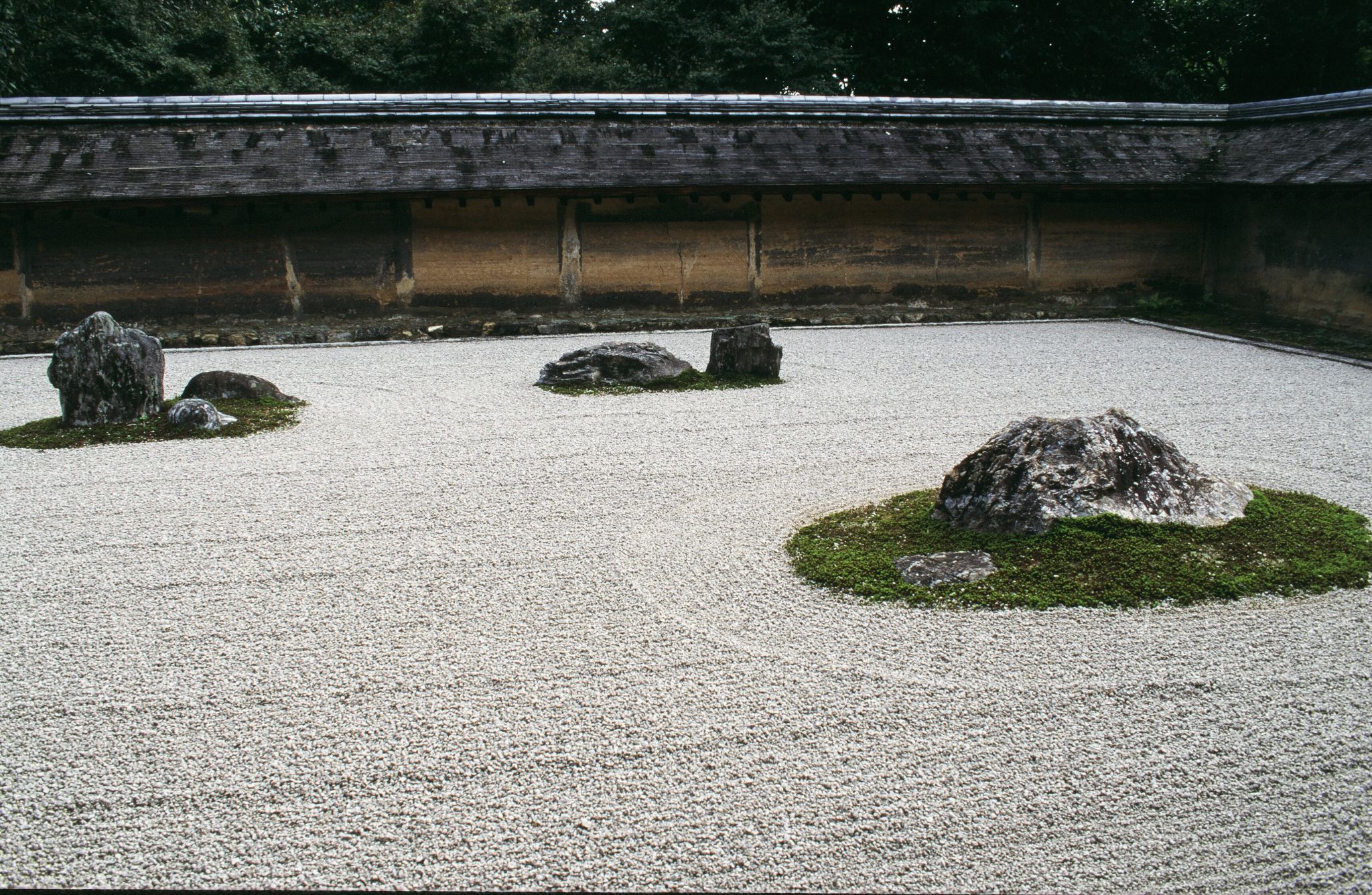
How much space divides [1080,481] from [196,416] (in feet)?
18.4

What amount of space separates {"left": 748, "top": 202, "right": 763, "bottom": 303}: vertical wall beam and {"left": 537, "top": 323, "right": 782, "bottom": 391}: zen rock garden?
4533 millimetres

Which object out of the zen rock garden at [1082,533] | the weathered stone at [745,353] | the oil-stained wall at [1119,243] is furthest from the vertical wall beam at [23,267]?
the oil-stained wall at [1119,243]

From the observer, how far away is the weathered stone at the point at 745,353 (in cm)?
843

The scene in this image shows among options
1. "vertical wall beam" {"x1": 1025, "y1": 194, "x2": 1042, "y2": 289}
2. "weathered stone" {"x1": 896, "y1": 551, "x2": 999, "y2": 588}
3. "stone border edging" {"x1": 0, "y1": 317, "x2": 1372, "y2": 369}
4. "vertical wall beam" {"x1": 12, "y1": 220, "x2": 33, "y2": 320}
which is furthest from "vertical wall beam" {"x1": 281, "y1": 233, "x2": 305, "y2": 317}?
"weathered stone" {"x1": 896, "y1": 551, "x2": 999, "y2": 588}

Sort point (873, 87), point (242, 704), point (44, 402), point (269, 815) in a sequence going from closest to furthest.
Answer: point (269, 815) → point (242, 704) → point (44, 402) → point (873, 87)

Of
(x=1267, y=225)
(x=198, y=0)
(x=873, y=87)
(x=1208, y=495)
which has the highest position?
(x=198, y=0)

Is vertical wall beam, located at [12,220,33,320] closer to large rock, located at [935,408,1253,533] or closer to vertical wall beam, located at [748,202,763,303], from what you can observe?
vertical wall beam, located at [748,202,763,303]

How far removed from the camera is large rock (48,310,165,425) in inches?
262

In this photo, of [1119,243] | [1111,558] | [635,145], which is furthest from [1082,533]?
[1119,243]

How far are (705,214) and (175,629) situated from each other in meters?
10.1

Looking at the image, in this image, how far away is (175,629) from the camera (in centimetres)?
356

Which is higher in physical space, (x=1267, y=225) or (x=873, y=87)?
(x=873, y=87)

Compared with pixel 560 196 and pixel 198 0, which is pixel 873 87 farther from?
pixel 198 0

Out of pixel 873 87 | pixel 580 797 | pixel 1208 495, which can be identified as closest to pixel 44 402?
pixel 580 797
